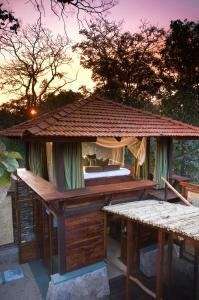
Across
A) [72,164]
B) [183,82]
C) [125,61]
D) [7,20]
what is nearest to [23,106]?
[125,61]

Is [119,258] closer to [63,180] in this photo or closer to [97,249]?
[97,249]

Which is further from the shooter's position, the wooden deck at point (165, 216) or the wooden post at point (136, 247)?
the wooden post at point (136, 247)

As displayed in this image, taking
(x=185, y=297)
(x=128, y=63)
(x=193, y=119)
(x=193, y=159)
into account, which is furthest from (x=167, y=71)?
(x=185, y=297)

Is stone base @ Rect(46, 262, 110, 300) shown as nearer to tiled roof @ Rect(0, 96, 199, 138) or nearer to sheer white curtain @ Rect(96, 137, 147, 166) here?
sheer white curtain @ Rect(96, 137, 147, 166)

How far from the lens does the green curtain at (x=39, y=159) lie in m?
8.02

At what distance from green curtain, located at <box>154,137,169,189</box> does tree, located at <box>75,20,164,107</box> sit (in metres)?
9.33

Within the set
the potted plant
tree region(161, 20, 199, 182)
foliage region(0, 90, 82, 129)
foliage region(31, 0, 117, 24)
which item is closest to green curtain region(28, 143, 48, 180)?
foliage region(31, 0, 117, 24)

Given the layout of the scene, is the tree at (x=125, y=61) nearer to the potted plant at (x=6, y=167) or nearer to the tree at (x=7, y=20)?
the tree at (x=7, y=20)

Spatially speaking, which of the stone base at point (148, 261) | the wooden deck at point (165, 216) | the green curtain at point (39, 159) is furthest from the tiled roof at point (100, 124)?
the stone base at point (148, 261)

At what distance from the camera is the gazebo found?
559 cm

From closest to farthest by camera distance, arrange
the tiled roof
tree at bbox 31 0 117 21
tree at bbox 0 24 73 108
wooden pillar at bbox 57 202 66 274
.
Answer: tree at bbox 31 0 117 21
the tiled roof
wooden pillar at bbox 57 202 66 274
tree at bbox 0 24 73 108

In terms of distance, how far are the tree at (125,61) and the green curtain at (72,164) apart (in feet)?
36.8

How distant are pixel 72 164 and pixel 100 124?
1374 mm

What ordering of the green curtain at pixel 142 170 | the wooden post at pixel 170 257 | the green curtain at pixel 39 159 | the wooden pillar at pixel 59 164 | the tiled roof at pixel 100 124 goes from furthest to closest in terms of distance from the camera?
the green curtain at pixel 39 159 < the green curtain at pixel 142 170 < the wooden post at pixel 170 257 < the wooden pillar at pixel 59 164 < the tiled roof at pixel 100 124
